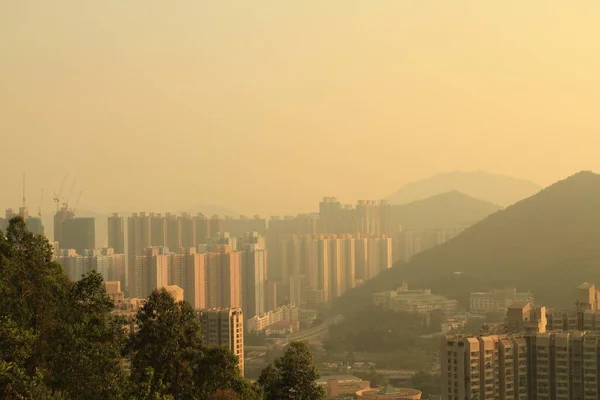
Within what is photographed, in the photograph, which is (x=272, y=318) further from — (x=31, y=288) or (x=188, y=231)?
(x=31, y=288)

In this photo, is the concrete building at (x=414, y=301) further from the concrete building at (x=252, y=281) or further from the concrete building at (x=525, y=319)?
the concrete building at (x=525, y=319)

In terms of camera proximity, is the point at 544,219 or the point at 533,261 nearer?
the point at 533,261

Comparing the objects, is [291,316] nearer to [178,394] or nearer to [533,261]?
[533,261]

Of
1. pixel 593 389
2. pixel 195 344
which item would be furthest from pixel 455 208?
pixel 195 344

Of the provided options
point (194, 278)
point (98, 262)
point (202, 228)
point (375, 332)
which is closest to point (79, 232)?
point (98, 262)

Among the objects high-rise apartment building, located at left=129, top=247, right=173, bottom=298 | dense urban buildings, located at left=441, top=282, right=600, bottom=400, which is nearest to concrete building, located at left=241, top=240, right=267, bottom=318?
high-rise apartment building, located at left=129, top=247, right=173, bottom=298

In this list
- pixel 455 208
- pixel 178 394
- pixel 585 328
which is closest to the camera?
pixel 178 394

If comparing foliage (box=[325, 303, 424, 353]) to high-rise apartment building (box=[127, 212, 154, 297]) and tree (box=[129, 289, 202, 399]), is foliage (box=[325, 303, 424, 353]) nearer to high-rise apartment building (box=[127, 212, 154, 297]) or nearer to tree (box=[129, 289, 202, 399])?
high-rise apartment building (box=[127, 212, 154, 297])
